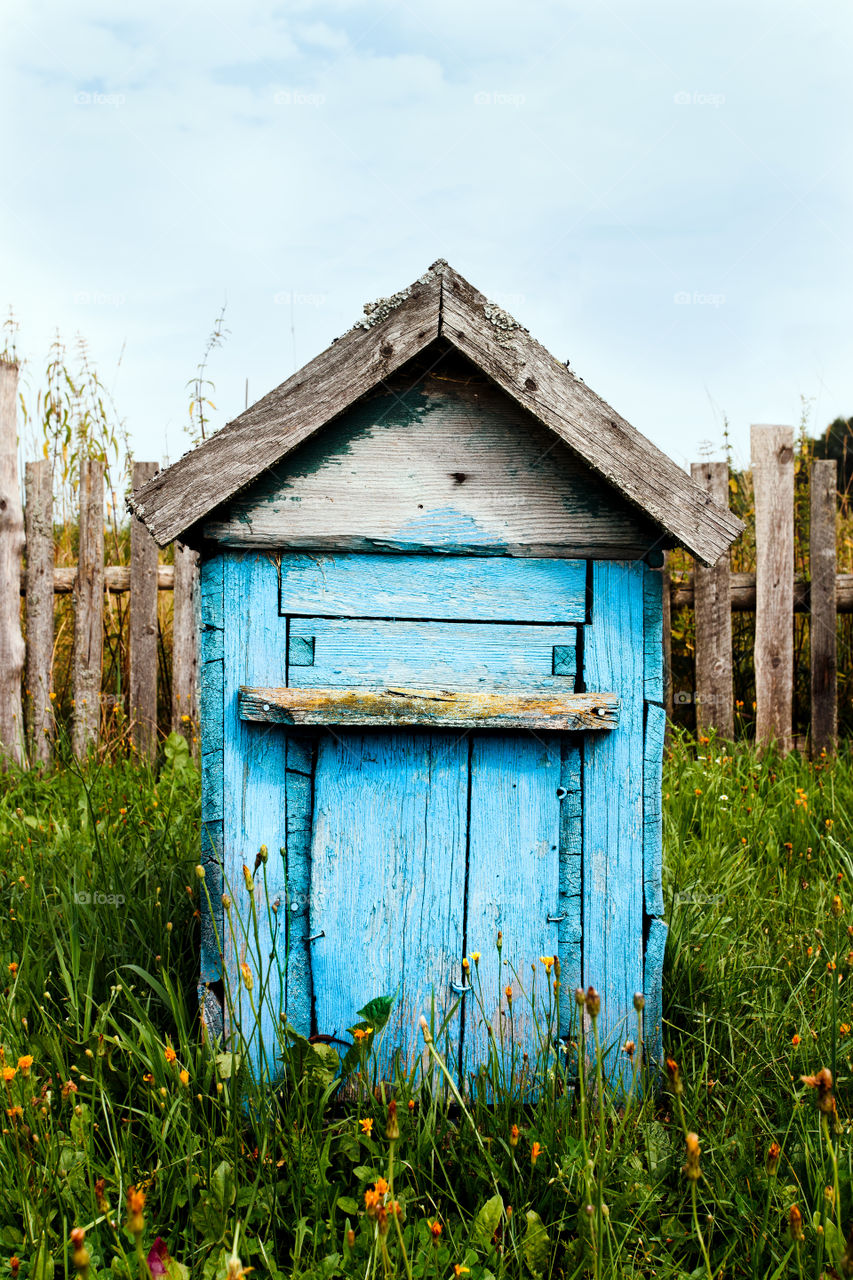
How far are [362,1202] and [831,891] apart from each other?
7.05 feet

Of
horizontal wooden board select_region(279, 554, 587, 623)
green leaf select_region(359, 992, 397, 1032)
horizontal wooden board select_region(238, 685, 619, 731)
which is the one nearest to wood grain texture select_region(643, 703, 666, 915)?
horizontal wooden board select_region(238, 685, 619, 731)

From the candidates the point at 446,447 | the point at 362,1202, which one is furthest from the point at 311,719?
the point at 362,1202

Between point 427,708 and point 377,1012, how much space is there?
32.4 inches

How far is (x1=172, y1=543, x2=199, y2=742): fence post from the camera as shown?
5574mm

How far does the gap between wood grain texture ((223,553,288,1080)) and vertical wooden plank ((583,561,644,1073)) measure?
87 cm

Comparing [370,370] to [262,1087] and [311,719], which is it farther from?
[262,1087]

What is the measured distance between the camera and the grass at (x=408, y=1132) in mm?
1794

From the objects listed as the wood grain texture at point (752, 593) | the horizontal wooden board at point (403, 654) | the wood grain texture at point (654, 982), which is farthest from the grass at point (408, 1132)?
the wood grain texture at point (752, 593)

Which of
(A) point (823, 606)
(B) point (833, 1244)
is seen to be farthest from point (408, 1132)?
(A) point (823, 606)

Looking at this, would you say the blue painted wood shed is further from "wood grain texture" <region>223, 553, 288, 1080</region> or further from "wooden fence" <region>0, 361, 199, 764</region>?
"wooden fence" <region>0, 361, 199, 764</region>

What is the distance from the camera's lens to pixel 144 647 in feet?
18.4

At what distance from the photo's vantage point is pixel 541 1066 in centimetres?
231

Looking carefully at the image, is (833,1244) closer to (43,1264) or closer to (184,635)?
(43,1264)

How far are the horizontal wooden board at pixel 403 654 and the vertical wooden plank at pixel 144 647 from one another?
11.6ft
